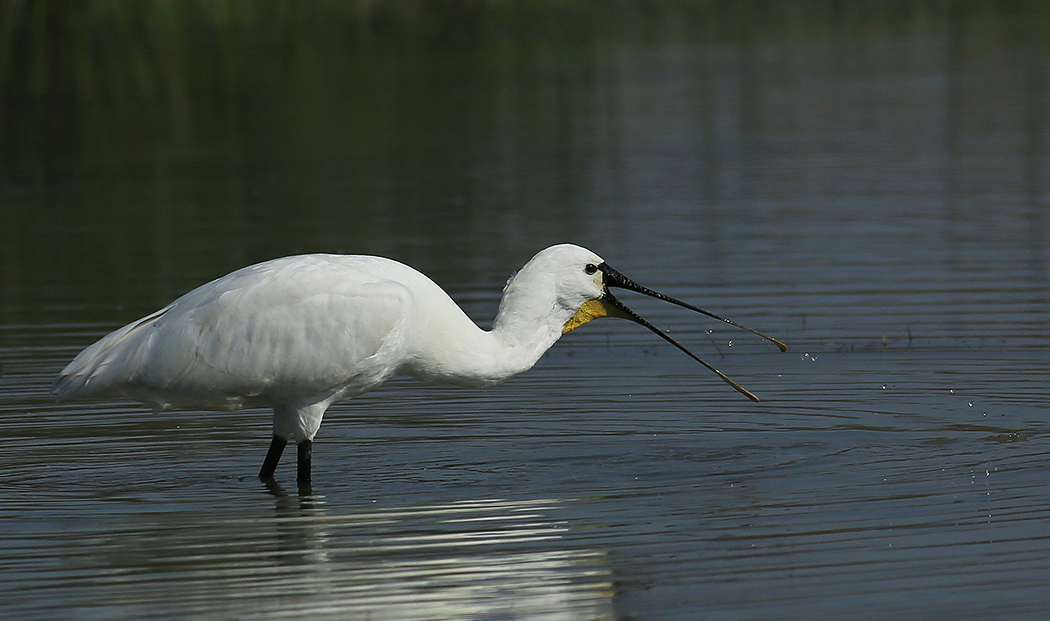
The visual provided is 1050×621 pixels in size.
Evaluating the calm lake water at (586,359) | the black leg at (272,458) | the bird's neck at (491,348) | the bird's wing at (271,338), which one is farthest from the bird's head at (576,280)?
the black leg at (272,458)

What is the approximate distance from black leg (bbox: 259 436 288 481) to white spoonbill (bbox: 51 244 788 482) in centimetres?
16

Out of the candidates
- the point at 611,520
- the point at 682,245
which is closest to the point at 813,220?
the point at 682,245

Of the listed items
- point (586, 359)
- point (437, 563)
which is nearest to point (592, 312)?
point (437, 563)

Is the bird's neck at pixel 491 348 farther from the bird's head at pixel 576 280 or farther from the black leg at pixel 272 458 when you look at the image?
the black leg at pixel 272 458

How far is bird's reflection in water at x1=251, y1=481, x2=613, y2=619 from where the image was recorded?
22.3 feet

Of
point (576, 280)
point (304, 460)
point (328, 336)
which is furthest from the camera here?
point (304, 460)

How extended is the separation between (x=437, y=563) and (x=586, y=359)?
471cm

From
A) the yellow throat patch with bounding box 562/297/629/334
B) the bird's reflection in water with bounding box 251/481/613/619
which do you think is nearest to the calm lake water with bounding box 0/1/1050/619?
the bird's reflection in water with bounding box 251/481/613/619

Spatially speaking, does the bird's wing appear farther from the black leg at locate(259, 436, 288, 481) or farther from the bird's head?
the bird's head

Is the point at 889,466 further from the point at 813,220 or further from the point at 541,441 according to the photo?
the point at 813,220

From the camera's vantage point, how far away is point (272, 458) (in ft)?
29.6

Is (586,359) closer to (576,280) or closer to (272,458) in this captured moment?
(576,280)

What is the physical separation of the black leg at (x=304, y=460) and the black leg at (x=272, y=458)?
Result: 17 centimetres

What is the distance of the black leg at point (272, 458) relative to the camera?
9023 mm
